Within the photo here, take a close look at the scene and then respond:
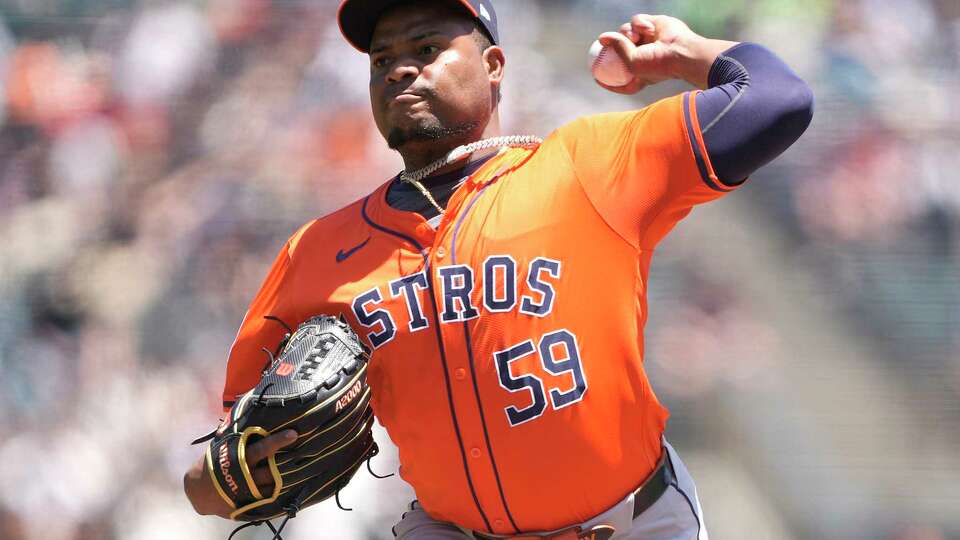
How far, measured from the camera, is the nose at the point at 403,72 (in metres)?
2.09

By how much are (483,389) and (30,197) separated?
2.81 m

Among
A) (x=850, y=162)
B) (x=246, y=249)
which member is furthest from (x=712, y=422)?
(x=246, y=249)

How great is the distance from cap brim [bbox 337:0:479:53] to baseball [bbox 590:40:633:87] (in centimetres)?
30

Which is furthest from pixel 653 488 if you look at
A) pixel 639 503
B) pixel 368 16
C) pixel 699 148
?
pixel 368 16

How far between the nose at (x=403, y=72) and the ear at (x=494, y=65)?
7.5 inches

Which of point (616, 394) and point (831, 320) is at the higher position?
point (616, 394)

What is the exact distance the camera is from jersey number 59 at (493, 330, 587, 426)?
1.84m

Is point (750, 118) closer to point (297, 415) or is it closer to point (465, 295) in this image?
point (465, 295)

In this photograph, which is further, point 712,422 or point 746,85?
point 712,422

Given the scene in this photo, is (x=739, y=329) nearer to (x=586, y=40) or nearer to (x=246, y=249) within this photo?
(x=586, y=40)

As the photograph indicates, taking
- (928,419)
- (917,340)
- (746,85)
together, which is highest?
(746,85)

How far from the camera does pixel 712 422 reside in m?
3.79

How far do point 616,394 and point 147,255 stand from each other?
260 cm

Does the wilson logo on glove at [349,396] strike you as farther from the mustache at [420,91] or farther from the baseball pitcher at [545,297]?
the mustache at [420,91]
